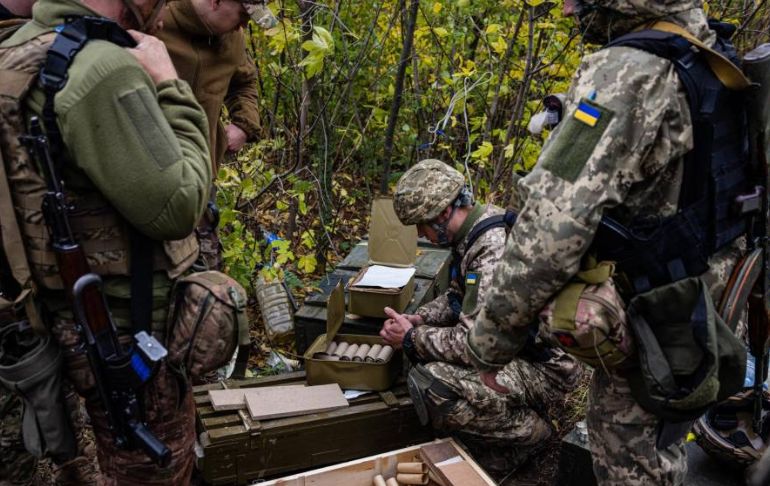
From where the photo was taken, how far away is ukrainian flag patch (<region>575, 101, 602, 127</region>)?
1930 mm

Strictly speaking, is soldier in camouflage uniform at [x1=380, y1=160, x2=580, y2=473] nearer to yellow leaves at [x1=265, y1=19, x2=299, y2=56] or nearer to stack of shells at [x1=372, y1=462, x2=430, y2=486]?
stack of shells at [x1=372, y1=462, x2=430, y2=486]

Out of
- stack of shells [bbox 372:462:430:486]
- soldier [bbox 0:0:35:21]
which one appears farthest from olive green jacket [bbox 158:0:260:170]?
stack of shells [bbox 372:462:430:486]

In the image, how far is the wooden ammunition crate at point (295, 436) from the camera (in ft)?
10.4

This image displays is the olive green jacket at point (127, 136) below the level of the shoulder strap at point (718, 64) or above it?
below

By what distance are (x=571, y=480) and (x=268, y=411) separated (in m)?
1.55

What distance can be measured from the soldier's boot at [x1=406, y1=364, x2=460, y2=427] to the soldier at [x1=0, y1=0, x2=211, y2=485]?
4.36ft

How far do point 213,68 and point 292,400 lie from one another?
181cm

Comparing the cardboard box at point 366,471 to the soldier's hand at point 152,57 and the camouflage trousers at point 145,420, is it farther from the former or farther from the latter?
the soldier's hand at point 152,57

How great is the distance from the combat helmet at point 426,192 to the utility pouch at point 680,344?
150 centimetres

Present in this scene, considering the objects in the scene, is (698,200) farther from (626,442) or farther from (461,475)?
(461,475)

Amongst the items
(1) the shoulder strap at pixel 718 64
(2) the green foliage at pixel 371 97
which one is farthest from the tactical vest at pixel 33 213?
(2) the green foliage at pixel 371 97

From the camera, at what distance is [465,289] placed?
344 centimetres

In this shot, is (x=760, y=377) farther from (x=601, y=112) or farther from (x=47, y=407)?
(x=47, y=407)

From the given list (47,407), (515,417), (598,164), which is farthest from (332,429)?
(598,164)
